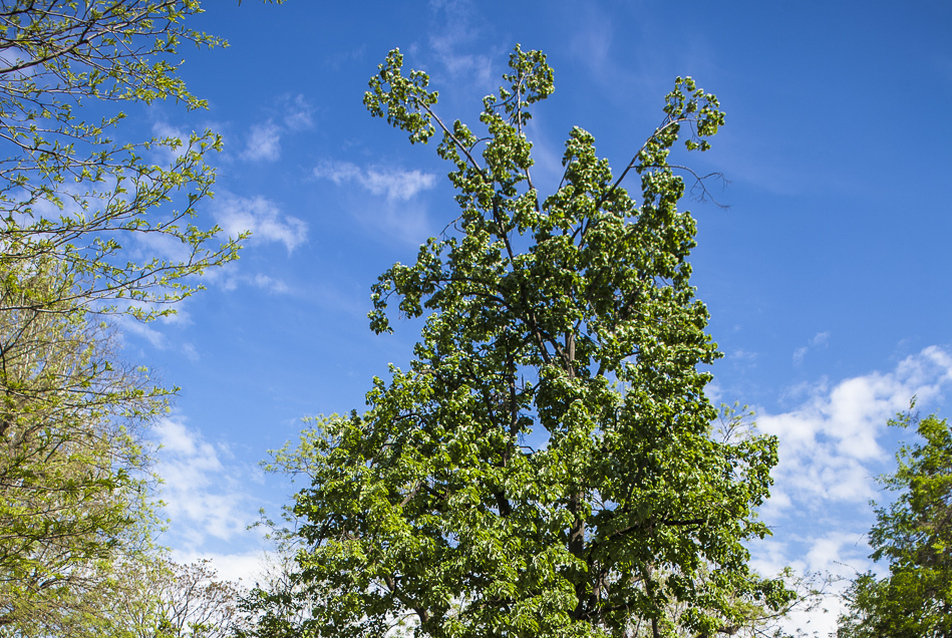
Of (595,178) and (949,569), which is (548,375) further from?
(949,569)

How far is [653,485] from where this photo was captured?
35.5 feet

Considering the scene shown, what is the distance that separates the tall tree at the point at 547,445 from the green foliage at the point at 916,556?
30.6 feet

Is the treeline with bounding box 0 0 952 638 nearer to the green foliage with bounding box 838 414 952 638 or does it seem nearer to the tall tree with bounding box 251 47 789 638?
the tall tree with bounding box 251 47 789 638

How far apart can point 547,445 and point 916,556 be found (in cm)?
1637

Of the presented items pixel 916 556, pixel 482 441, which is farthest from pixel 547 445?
pixel 916 556

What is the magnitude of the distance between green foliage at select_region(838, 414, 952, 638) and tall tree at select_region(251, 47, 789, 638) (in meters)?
9.32

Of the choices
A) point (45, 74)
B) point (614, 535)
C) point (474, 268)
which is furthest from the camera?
point (474, 268)

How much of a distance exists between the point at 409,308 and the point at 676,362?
19.8 feet

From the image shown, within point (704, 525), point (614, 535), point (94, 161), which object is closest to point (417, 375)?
point (614, 535)

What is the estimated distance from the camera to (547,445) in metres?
11.8

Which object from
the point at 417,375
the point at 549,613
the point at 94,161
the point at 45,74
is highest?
the point at 417,375

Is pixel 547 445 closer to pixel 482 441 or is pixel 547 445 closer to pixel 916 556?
pixel 482 441

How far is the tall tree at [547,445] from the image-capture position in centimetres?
1059

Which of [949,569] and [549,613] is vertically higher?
[949,569]
